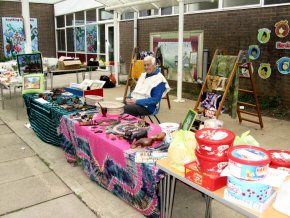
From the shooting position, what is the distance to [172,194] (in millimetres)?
2113

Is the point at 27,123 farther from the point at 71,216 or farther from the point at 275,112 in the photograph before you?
the point at 275,112

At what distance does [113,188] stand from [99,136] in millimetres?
553

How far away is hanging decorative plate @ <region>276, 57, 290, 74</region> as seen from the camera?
6.29 m

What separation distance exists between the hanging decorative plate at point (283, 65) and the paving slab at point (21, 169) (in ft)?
Result: 17.5

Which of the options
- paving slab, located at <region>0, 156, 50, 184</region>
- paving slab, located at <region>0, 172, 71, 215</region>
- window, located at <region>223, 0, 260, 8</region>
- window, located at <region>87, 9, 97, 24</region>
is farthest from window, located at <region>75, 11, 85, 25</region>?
paving slab, located at <region>0, 172, 71, 215</region>

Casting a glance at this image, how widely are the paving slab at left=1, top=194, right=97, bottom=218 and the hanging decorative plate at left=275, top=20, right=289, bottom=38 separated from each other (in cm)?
559

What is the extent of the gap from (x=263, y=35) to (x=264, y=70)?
81 centimetres

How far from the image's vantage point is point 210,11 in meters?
7.93

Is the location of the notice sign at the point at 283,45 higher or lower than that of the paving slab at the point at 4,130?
higher

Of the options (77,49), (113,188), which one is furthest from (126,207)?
(77,49)

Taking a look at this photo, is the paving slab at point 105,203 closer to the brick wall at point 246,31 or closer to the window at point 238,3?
the brick wall at point 246,31

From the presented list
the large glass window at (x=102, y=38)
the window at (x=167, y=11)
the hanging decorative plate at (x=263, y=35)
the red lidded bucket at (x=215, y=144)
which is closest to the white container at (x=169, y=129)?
the red lidded bucket at (x=215, y=144)

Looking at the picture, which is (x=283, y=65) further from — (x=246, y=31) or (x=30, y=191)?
(x=30, y=191)

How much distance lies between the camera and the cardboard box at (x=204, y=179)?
5.49ft
